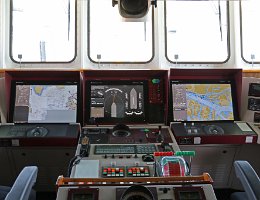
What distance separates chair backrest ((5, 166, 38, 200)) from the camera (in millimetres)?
1585

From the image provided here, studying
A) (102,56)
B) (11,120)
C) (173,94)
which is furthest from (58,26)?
(173,94)

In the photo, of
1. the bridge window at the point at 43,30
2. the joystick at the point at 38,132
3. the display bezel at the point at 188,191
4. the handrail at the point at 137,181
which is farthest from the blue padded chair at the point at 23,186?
the bridge window at the point at 43,30

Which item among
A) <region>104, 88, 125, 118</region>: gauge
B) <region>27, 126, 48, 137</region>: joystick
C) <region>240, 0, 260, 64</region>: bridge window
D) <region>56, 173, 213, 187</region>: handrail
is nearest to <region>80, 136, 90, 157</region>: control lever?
<region>27, 126, 48, 137</region>: joystick

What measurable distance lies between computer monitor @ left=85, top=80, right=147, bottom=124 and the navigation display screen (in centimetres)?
34

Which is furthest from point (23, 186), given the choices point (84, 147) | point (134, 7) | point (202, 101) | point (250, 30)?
point (250, 30)

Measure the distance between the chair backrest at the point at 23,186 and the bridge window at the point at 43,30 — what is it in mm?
2026

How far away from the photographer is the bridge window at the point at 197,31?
3.70 meters

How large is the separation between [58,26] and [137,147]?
76.6 inches

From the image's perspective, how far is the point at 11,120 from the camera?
3.04 meters

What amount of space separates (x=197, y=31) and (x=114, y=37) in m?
0.99

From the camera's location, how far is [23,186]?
1.67 m

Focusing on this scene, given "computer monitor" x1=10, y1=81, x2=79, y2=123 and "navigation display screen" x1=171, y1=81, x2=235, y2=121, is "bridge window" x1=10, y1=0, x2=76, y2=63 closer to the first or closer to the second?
A: "computer monitor" x1=10, y1=81, x2=79, y2=123

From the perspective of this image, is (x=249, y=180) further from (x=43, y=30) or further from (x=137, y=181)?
(x=43, y=30)

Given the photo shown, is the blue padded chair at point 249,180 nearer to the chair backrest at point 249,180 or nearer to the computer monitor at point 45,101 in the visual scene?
the chair backrest at point 249,180
